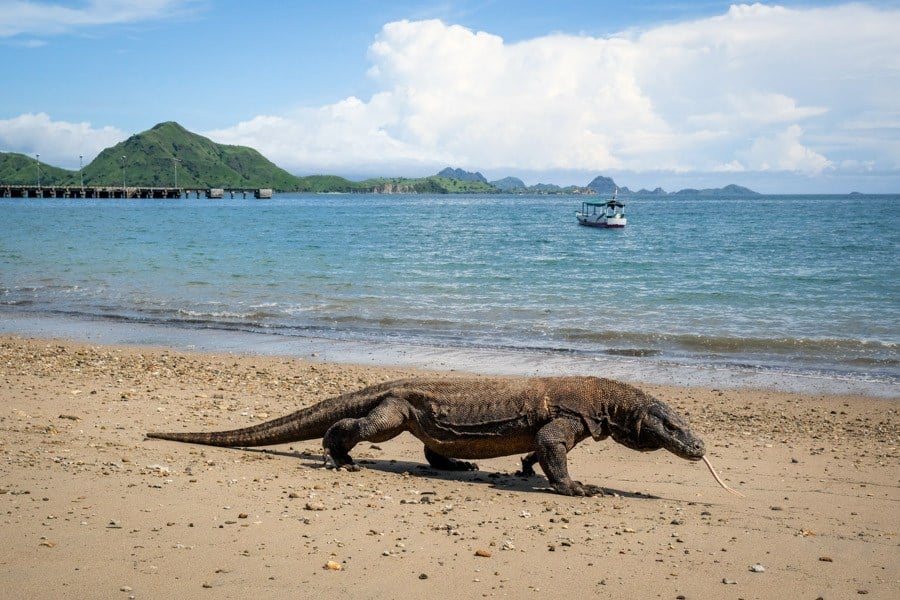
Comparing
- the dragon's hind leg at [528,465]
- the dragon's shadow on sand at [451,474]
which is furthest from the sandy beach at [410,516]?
the dragon's hind leg at [528,465]

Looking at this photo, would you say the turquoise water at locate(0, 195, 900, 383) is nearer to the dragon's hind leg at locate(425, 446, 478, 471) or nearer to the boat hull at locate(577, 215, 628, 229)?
the dragon's hind leg at locate(425, 446, 478, 471)

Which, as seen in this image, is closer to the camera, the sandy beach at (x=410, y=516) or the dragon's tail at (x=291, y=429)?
the sandy beach at (x=410, y=516)

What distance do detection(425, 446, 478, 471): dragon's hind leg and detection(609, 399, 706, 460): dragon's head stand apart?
1.69 m

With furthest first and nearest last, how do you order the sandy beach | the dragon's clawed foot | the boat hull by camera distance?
the boat hull, the dragon's clawed foot, the sandy beach

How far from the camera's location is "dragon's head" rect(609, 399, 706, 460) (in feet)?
27.4

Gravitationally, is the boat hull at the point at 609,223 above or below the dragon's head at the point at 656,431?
above

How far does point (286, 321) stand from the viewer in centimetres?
2298

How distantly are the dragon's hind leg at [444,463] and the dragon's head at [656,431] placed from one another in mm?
1685

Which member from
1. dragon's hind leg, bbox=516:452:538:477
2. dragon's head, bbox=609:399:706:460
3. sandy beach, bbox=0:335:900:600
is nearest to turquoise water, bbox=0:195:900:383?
sandy beach, bbox=0:335:900:600

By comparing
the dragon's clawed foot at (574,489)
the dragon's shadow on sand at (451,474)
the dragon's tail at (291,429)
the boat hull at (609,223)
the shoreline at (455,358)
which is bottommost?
the shoreline at (455,358)

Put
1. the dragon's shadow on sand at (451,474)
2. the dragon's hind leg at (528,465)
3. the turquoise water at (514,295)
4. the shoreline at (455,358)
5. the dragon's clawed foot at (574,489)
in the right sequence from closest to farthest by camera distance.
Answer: the dragon's clawed foot at (574,489) < the dragon's shadow on sand at (451,474) < the dragon's hind leg at (528,465) < the shoreline at (455,358) < the turquoise water at (514,295)

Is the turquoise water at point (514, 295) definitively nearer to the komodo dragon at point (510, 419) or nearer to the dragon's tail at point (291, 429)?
the komodo dragon at point (510, 419)

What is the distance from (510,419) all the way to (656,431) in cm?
149

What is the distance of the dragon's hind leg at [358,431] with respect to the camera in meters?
8.84
